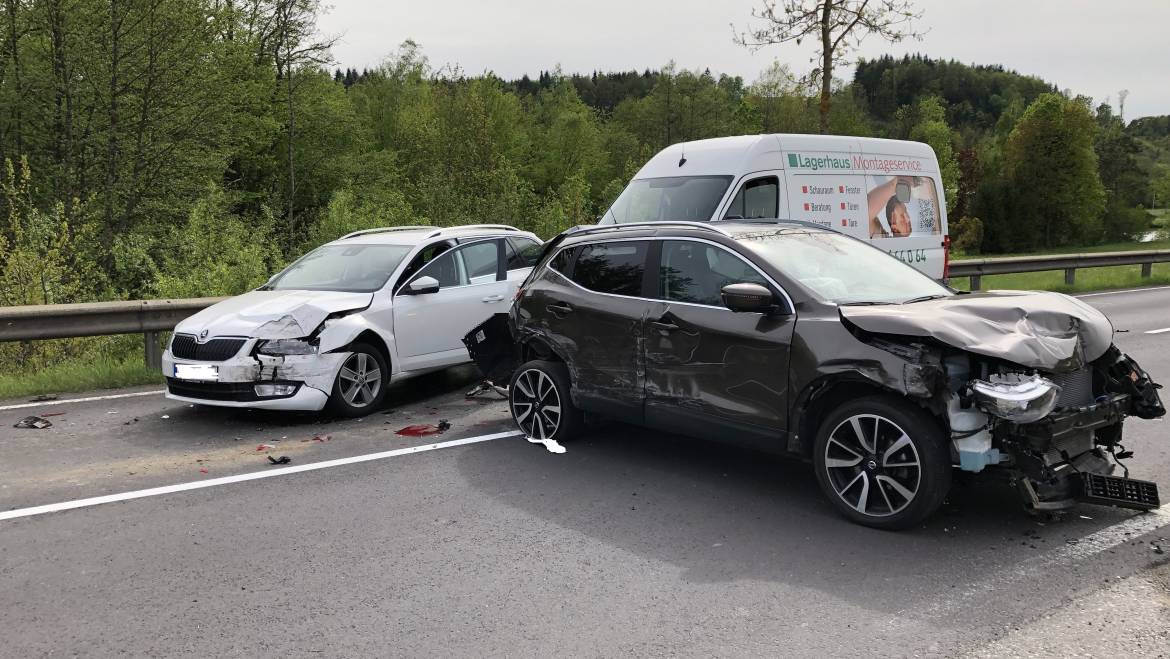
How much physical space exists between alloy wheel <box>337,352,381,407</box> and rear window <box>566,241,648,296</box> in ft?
7.84

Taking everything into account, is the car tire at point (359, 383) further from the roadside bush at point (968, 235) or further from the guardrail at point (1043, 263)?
the roadside bush at point (968, 235)

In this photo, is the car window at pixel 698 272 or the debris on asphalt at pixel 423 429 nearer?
the car window at pixel 698 272

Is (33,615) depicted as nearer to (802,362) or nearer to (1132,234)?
(802,362)

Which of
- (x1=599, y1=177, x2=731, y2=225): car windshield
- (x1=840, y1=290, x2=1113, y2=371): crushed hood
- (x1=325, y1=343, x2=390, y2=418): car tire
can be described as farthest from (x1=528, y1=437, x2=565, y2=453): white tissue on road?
(x1=599, y1=177, x2=731, y2=225): car windshield

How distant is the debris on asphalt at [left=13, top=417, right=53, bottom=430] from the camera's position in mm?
7727

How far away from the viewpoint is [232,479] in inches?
238

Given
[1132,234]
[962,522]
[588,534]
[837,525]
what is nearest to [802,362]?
[837,525]

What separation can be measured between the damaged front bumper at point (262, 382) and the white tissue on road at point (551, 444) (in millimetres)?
2053

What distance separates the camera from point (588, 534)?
488 cm

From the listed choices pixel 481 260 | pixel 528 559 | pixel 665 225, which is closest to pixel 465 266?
pixel 481 260

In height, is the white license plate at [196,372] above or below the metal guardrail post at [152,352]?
above

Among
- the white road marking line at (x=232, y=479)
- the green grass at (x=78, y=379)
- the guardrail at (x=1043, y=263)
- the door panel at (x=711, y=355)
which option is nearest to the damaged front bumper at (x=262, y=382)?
the white road marking line at (x=232, y=479)

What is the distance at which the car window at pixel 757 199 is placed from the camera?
1029 centimetres

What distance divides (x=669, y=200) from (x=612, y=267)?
14.8 ft
